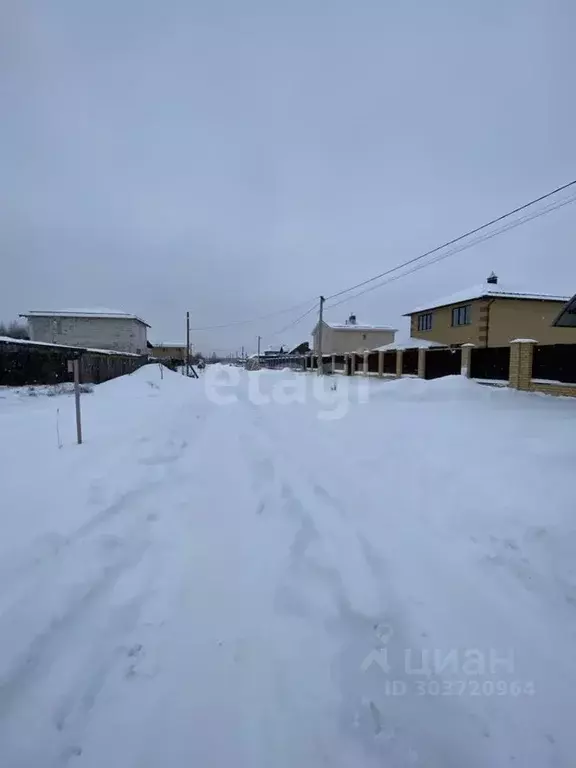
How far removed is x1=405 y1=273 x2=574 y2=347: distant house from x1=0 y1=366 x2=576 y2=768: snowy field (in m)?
22.1

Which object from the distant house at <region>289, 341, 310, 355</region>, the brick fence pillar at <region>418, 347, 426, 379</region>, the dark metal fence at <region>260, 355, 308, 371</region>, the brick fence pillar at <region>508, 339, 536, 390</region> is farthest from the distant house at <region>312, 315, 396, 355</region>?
the brick fence pillar at <region>508, 339, 536, 390</region>

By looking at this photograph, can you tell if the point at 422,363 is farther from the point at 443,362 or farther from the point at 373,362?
the point at 373,362

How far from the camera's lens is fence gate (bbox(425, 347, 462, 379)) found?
1819 centimetres

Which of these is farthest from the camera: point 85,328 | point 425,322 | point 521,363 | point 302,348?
point 302,348

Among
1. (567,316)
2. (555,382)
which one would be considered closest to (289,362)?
(567,316)

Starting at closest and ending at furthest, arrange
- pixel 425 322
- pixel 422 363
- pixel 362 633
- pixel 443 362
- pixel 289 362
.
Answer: pixel 362 633 < pixel 443 362 < pixel 422 363 < pixel 425 322 < pixel 289 362

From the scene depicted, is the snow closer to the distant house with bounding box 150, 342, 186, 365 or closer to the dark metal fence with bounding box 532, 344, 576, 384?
the dark metal fence with bounding box 532, 344, 576, 384

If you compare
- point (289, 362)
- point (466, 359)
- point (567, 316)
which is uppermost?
point (567, 316)

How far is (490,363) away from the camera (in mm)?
15836

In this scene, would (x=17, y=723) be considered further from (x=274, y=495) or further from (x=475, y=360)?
(x=475, y=360)

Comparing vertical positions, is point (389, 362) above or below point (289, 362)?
above

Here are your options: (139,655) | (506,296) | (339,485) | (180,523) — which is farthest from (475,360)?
(139,655)

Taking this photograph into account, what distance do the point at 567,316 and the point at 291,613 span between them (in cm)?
1763

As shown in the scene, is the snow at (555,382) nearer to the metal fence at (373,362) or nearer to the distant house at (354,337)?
the metal fence at (373,362)
